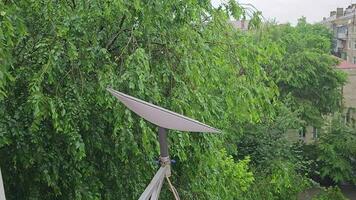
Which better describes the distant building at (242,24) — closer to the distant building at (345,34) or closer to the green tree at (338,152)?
the green tree at (338,152)

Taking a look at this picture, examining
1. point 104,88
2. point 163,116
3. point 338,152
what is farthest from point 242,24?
point 338,152

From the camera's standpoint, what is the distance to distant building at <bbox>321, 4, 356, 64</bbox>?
3572cm

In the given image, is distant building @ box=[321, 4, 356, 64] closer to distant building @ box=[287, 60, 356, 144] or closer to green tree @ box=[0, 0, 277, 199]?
distant building @ box=[287, 60, 356, 144]

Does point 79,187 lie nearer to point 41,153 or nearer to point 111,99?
point 41,153

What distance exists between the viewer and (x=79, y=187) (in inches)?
161

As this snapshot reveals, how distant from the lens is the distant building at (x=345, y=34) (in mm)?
35719

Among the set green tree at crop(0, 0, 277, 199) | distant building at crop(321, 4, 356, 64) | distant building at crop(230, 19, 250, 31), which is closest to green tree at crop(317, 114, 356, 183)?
distant building at crop(230, 19, 250, 31)

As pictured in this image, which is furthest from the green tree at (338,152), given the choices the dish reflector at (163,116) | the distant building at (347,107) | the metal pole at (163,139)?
the dish reflector at (163,116)

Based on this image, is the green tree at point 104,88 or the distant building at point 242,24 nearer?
the green tree at point 104,88

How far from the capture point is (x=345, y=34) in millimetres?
37469

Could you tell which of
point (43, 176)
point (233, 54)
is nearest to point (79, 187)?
point (43, 176)

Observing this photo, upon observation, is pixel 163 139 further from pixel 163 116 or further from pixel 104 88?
pixel 104 88

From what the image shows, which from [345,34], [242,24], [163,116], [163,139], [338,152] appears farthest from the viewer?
[345,34]

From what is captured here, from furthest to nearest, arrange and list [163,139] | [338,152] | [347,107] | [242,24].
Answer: [347,107], [338,152], [242,24], [163,139]
